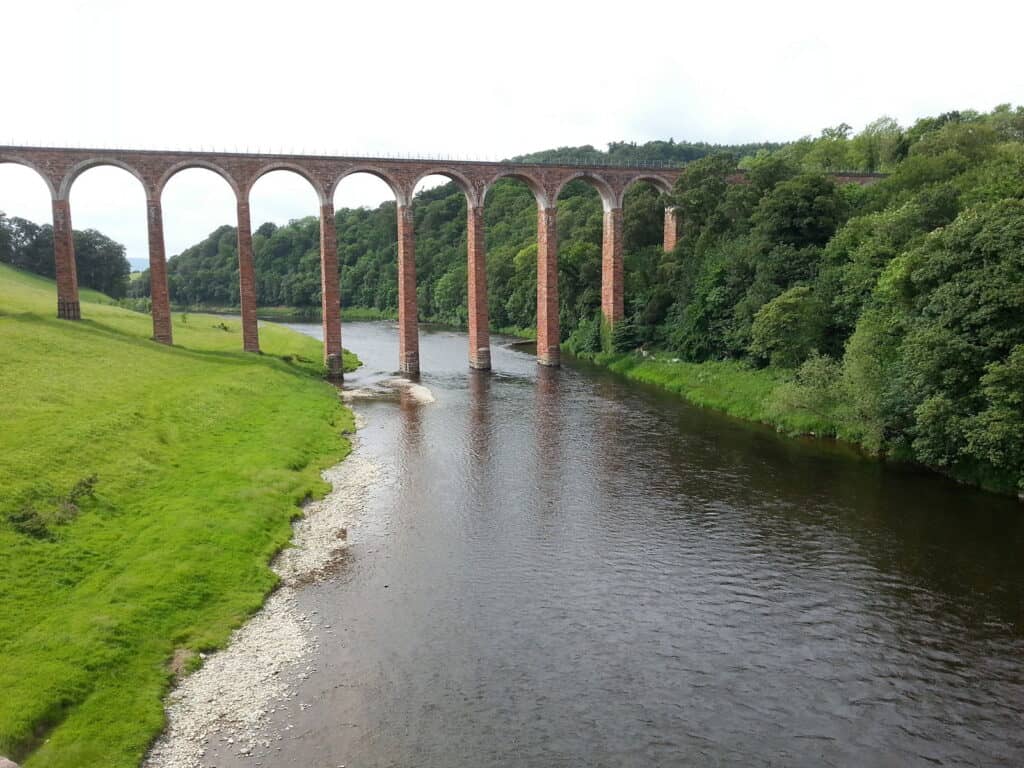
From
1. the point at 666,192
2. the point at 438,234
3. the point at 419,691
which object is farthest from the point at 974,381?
the point at 438,234

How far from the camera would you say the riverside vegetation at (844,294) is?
25.1 m

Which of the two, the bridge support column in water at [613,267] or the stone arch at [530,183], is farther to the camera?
the bridge support column in water at [613,267]

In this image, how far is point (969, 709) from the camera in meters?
14.3

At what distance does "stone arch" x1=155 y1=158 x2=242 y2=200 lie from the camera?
4556 cm

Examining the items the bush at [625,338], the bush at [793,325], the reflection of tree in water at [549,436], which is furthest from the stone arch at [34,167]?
the bush at [793,325]

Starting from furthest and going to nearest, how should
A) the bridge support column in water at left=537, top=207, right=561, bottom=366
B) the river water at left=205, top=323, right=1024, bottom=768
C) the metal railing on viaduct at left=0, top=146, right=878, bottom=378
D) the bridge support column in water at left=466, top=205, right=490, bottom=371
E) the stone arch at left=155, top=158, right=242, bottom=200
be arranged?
the bridge support column in water at left=537, top=207, right=561, bottom=366, the bridge support column in water at left=466, top=205, right=490, bottom=371, the stone arch at left=155, top=158, right=242, bottom=200, the metal railing on viaduct at left=0, top=146, right=878, bottom=378, the river water at left=205, top=323, right=1024, bottom=768

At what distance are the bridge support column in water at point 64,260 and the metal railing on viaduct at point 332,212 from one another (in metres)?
0.05

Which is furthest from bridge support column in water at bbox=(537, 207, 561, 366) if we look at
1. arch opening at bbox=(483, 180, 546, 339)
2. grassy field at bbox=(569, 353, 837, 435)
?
grassy field at bbox=(569, 353, 837, 435)

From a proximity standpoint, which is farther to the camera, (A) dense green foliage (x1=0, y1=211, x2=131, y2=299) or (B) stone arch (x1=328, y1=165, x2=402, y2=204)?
(A) dense green foliage (x1=0, y1=211, x2=131, y2=299)

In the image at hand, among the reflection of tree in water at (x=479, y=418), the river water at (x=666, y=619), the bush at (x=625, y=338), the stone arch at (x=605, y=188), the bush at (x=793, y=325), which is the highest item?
the stone arch at (x=605, y=188)

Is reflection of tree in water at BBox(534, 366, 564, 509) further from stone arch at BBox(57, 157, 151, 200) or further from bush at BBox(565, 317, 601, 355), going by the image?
stone arch at BBox(57, 157, 151, 200)

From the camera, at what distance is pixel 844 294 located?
121ft

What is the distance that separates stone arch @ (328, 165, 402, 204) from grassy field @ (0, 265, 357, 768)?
1516 cm

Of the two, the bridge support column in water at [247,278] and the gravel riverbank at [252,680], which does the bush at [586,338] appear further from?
the gravel riverbank at [252,680]
